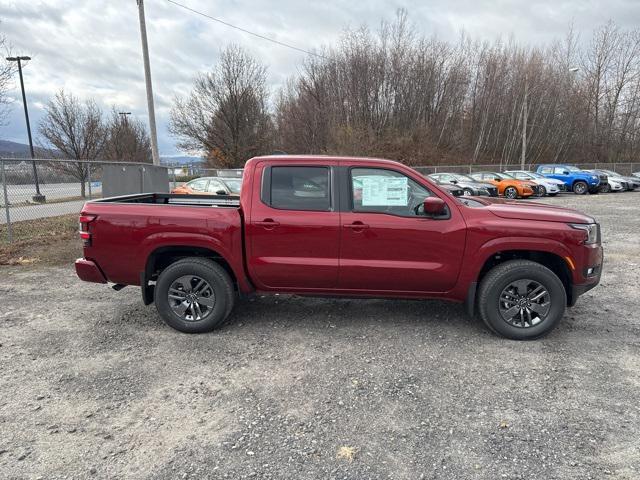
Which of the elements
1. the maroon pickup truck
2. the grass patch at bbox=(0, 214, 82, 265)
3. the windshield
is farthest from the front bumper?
the windshield

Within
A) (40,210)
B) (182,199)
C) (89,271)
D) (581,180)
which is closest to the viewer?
(89,271)

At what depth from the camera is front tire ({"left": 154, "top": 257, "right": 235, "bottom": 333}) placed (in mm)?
4414

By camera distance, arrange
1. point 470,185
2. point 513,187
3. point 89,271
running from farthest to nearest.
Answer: point 513,187, point 470,185, point 89,271

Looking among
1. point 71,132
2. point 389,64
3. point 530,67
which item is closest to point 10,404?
point 71,132

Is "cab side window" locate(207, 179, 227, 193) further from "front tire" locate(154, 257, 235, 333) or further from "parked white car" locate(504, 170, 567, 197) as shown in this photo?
"parked white car" locate(504, 170, 567, 197)

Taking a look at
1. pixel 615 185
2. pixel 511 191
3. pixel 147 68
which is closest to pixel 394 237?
pixel 147 68

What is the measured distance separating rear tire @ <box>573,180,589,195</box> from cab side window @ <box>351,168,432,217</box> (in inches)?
950

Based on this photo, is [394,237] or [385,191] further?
[385,191]

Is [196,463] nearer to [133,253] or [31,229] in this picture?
[133,253]

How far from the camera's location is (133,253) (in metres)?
4.45

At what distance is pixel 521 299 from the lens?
4211 millimetres

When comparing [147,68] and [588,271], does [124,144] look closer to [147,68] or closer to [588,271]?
[147,68]

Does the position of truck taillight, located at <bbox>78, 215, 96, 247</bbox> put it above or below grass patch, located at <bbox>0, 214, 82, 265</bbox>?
above

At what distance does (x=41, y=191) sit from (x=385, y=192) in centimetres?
1256
